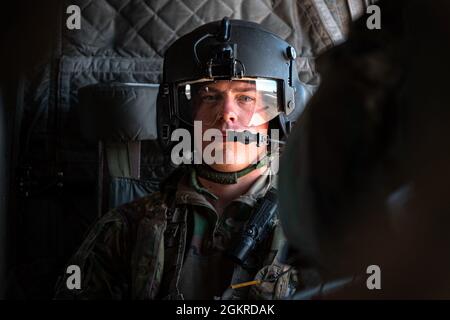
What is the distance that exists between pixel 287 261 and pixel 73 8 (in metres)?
1.26

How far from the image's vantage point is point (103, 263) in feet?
6.00

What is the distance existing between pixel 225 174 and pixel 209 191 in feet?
0.23

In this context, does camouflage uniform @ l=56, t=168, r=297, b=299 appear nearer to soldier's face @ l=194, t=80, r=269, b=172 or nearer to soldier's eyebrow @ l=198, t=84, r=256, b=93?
soldier's face @ l=194, t=80, r=269, b=172

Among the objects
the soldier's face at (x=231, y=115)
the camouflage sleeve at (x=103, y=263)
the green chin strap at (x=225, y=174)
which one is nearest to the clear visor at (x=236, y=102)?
the soldier's face at (x=231, y=115)

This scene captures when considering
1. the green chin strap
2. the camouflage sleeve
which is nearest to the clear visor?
the green chin strap

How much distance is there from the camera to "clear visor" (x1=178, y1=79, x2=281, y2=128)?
1848 millimetres

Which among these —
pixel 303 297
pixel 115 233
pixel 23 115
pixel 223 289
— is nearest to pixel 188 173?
pixel 115 233

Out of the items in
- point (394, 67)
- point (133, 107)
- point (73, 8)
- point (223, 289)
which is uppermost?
point (73, 8)

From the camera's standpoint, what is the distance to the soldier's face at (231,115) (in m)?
1.83

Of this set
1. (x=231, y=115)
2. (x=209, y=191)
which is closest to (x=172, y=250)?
(x=209, y=191)

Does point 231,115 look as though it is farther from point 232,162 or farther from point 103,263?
point 103,263

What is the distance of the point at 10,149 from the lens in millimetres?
1971

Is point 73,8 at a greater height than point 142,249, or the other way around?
point 73,8

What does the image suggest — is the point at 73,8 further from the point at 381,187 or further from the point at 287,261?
the point at 381,187
